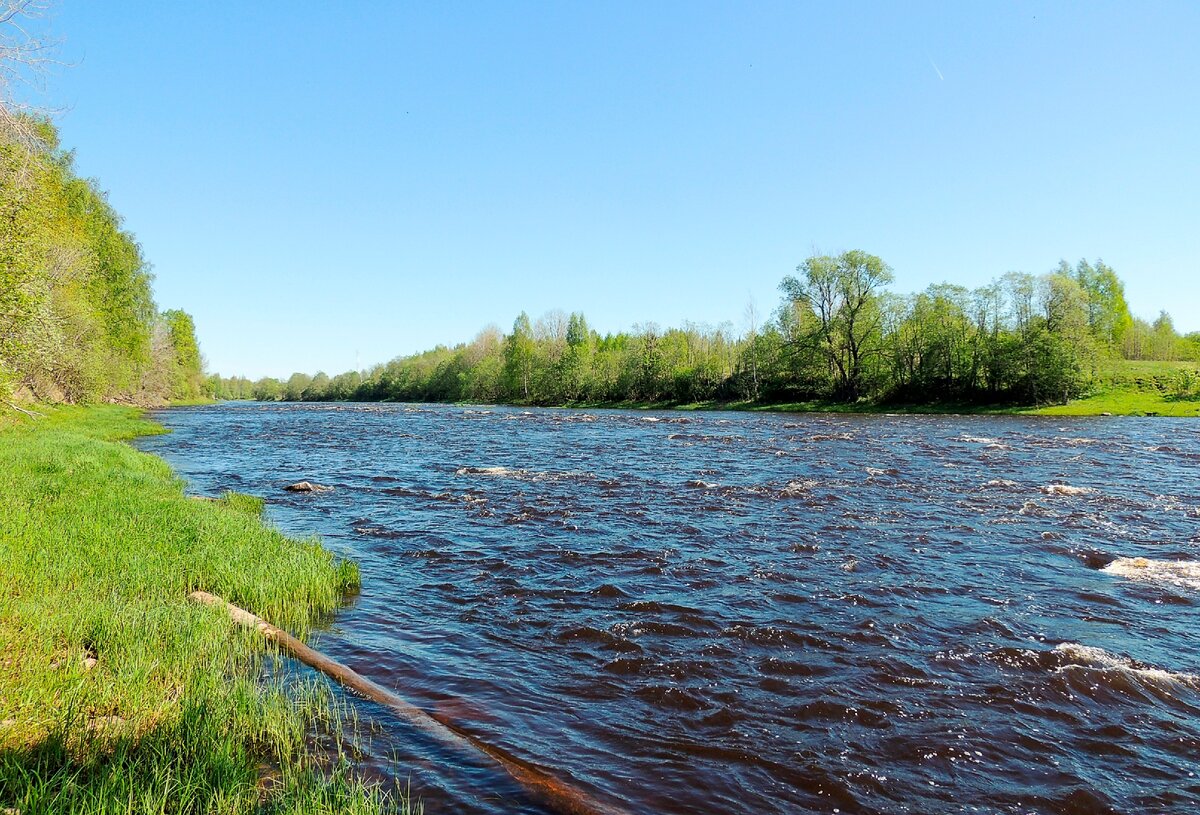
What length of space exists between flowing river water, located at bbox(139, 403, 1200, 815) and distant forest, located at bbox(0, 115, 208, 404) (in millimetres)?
7493

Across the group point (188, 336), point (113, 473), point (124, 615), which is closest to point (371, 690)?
point (124, 615)

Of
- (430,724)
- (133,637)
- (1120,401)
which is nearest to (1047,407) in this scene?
(1120,401)

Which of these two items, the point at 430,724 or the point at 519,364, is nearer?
the point at 430,724

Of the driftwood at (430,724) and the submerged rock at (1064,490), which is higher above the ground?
the submerged rock at (1064,490)

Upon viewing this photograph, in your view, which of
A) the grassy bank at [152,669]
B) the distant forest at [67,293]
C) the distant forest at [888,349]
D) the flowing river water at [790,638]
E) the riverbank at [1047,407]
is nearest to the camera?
the grassy bank at [152,669]

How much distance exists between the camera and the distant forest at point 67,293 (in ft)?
51.5

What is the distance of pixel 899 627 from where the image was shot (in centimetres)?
918

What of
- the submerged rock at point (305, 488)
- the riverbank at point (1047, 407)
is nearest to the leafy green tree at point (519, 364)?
the riverbank at point (1047, 407)

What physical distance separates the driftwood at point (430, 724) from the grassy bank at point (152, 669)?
34 cm

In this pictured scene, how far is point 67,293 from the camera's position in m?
40.3

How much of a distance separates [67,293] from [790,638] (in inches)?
1994

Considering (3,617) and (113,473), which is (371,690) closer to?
(3,617)

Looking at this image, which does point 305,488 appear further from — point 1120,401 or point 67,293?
point 1120,401

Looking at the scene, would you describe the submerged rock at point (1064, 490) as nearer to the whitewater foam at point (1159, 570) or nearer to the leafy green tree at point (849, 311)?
the whitewater foam at point (1159, 570)
